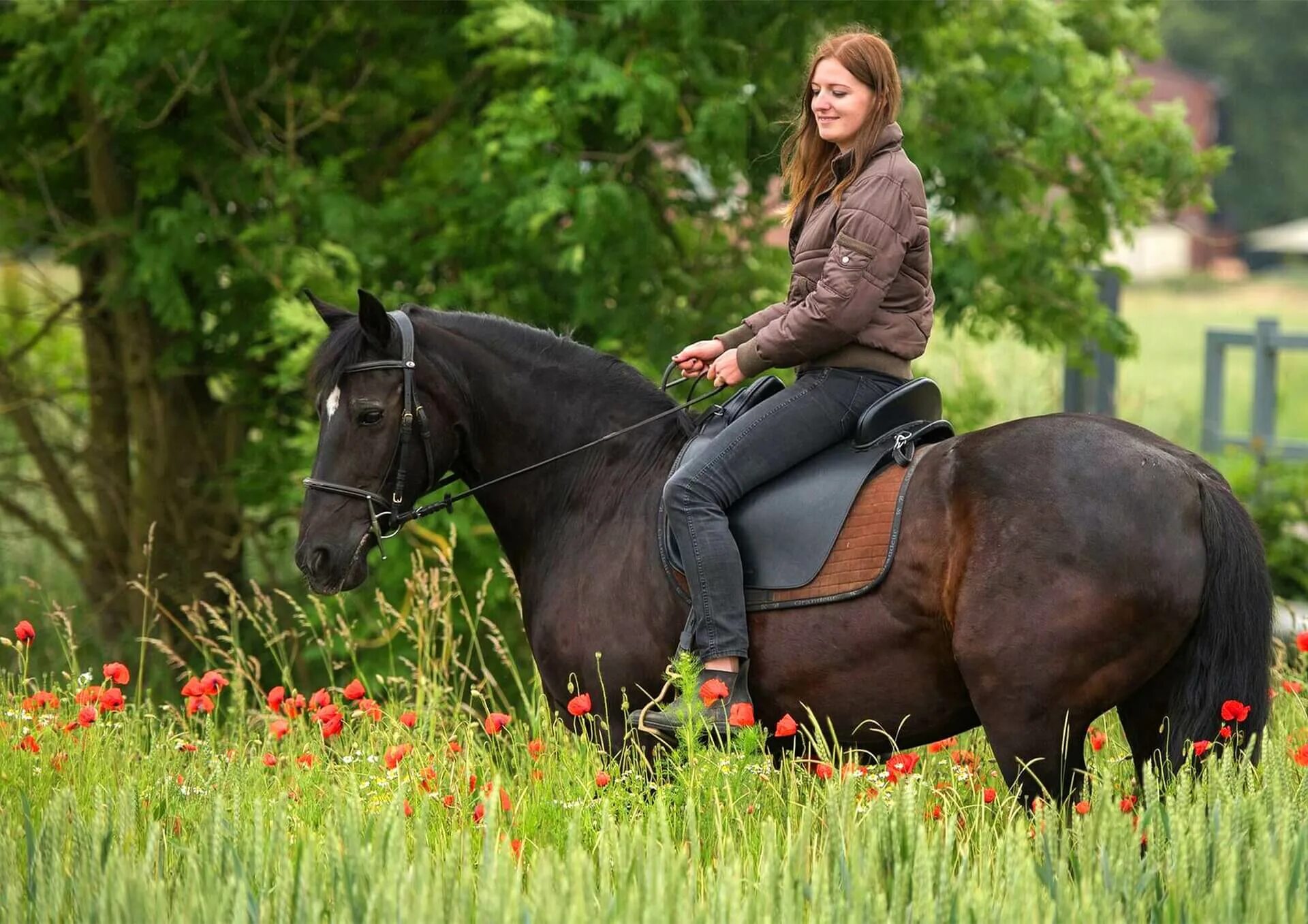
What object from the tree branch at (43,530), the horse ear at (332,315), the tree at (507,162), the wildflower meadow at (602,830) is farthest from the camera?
the tree branch at (43,530)

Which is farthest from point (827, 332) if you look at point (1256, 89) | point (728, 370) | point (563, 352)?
point (1256, 89)

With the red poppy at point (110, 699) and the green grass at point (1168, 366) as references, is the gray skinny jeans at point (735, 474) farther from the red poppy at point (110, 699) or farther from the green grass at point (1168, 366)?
the green grass at point (1168, 366)

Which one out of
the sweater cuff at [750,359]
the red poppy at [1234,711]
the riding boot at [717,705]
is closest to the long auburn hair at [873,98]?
the sweater cuff at [750,359]

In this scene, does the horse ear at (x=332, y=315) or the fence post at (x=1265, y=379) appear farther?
the fence post at (x=1265, y=379)

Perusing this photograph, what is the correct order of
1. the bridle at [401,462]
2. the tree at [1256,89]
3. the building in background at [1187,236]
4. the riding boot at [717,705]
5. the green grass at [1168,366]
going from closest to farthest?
the riding boot at [717,705]
the bridle at [401,462]
the green grass at [1168,366]
the building in background at [1187,236]
the tree at [1256,89]

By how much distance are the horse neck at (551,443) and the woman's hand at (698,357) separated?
175mm

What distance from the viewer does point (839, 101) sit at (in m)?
4.32

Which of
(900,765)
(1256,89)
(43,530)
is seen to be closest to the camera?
(900,765)

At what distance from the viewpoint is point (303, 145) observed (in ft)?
28.5

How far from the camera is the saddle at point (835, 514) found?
417 centimetres

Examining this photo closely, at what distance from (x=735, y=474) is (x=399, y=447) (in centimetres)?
106

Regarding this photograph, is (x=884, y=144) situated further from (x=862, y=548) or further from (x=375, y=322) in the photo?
(x=375, y=322)

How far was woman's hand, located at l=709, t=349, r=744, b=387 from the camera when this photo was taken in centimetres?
448

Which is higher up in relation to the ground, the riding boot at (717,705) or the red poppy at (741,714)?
the red poppy at (741,714)
